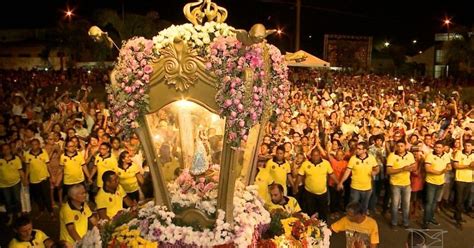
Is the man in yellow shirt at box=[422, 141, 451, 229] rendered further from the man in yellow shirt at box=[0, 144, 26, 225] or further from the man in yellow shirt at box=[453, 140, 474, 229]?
the man in yellow shirt at box=[0, 144, 26, 225]

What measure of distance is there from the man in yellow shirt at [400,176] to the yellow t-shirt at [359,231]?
2.96 meters

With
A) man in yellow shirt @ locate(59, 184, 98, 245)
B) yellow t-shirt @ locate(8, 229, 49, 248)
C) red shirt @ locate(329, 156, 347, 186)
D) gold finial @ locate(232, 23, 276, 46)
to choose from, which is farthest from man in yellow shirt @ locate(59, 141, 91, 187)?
gold finial @ locate(232, 23, 276, 46)

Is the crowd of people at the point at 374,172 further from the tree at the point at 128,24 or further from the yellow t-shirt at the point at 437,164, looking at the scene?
the tree at the point at 128,24

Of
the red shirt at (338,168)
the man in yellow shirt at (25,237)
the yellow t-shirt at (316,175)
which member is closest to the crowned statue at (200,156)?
the man in yellow shirt at (25,237)

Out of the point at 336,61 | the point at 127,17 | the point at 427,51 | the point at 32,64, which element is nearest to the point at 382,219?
the point at 336,61

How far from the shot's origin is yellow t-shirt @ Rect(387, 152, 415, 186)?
10.0 m

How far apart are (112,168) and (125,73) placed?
4108mm

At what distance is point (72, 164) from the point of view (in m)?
10.0

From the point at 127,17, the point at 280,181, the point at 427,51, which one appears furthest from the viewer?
the point at 427,51

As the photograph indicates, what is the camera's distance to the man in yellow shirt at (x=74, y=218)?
22.6 feet

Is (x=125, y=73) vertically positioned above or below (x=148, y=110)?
above

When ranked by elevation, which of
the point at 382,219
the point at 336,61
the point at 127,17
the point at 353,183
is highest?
the point at 127,17

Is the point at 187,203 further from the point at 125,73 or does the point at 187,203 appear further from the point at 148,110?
the point at 125,73

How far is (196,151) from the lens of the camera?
6.21 meters
